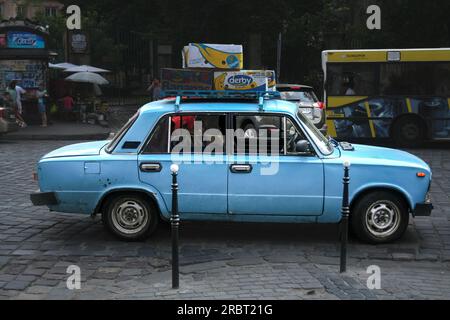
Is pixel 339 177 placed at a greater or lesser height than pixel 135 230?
greater

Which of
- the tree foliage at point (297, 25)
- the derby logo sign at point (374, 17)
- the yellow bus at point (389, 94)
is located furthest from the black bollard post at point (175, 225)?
the tree foliage at point (297, 25)

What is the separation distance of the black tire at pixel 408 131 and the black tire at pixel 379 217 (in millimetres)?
9679

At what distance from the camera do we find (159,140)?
23.1 feet

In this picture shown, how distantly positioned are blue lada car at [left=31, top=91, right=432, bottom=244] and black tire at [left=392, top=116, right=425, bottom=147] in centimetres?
949

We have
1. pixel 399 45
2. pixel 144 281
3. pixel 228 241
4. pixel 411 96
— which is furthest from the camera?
pixel 399 45

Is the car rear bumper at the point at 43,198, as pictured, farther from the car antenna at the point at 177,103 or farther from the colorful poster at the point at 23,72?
the colorful poster at the point at 23,72

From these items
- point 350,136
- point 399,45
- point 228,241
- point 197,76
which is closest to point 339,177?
point 228,241

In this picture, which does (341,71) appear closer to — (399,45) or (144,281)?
(399,45)

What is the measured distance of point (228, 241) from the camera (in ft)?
23.8

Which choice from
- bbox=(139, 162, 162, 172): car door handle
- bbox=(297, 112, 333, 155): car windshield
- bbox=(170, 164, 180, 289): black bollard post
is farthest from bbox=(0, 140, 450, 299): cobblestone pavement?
bbox=(297, 112, 333, 155): car windshield

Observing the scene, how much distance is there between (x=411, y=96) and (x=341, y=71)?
6.43 feet

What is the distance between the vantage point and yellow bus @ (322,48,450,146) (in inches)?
625

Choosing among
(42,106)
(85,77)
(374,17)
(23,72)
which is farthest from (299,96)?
(85,77)

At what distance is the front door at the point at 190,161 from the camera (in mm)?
6875
